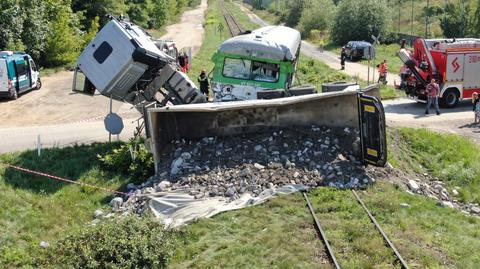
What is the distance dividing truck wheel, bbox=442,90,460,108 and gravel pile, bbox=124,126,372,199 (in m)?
11.7

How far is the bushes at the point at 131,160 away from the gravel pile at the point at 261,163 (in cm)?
63

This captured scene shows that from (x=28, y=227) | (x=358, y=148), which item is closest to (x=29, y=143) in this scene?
(x=28, y=227)

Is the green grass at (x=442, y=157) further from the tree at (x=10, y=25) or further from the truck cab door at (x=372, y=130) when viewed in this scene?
the tree at (x=10, y=25)

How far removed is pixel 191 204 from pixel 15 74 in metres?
18.2

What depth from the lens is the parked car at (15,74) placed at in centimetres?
2687

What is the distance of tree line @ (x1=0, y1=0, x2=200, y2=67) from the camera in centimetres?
3250

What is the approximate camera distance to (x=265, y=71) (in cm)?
1948

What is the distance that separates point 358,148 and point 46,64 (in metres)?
27.7

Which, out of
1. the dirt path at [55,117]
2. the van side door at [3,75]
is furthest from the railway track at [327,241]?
the van side door at [3,75]

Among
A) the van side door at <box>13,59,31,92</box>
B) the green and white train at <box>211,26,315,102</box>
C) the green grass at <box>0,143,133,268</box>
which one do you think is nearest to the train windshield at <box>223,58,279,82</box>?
the green and white train at <box>211,26,315,102</box>

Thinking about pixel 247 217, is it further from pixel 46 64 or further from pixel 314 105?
pixel 46 64

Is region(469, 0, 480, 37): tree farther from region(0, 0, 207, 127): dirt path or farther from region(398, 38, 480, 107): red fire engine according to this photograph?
region(0, 0, 207, 127): dirt path

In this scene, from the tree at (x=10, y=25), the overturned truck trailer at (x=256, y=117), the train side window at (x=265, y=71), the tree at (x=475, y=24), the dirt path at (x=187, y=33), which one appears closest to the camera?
the overturned truck trailer at (x=256, y=117)

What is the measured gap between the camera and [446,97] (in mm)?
25750
